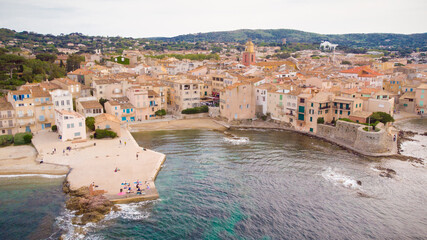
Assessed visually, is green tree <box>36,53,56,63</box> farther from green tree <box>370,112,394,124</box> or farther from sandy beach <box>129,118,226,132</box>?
green tree <box>370,112,394,124</box>

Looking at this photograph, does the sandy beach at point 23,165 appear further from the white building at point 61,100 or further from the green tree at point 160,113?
the green tree at point 160,113

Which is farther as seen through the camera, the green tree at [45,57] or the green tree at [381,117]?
the green tree at [45,57]

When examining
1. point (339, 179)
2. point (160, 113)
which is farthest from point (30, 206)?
point (160, 113)

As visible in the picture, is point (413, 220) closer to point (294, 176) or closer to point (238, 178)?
point (294, 176)

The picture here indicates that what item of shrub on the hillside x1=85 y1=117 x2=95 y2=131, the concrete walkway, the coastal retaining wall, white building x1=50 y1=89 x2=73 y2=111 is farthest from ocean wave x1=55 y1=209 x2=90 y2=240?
the coastal retaining wall

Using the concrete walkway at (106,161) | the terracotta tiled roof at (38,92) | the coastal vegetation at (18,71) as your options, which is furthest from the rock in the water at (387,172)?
the coastal vegetation at (18,71)

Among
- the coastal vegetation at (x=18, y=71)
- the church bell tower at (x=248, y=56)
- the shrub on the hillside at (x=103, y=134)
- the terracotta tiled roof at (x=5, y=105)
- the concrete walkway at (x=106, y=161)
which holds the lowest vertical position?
the concrete walkway at (x=106, y=161)

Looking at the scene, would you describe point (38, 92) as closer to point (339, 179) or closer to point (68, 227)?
point (68, 227)
